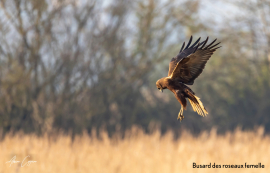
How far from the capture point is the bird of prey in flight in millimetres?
2145

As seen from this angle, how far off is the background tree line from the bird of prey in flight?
9.22 meters

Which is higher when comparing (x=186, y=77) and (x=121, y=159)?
(x=186, y=77)

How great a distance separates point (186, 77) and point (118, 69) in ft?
36.7

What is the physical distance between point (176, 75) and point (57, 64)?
33.2 ft

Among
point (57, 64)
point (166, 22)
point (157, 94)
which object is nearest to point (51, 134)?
point (57, 64)

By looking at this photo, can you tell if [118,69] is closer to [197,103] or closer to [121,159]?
[121,159]

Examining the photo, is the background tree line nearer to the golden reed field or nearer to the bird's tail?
the golden reed field

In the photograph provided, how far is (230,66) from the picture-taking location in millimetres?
15523

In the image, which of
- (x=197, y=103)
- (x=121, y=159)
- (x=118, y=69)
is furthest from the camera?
(x=118, y=69)

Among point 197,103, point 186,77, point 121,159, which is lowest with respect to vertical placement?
point 121,159

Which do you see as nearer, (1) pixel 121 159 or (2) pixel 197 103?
(2) pixel 197 103

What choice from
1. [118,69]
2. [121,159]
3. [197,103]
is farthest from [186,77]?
[118,69]

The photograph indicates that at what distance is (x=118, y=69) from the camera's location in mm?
13617

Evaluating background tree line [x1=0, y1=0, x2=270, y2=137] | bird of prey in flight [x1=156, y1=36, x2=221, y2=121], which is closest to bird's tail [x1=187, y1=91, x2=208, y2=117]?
bird of prey in flight [x1=156, y1=36, x2=221, y2=121]
